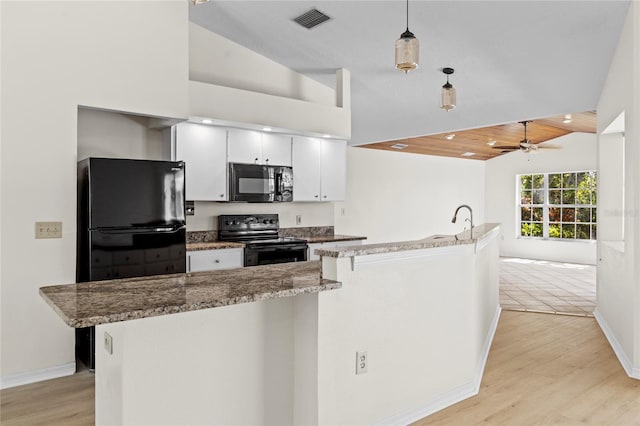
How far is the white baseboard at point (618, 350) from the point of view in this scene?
339cm

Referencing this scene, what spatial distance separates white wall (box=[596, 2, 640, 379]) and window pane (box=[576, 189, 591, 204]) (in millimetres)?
6174

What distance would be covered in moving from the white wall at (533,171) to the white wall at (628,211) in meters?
6.04

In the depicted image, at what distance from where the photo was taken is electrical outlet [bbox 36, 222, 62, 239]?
130 inches

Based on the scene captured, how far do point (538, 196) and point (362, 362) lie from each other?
9693 millimetres

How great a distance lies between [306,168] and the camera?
5.28m

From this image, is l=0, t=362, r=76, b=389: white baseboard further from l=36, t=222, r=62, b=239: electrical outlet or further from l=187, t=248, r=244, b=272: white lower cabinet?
l=187, t=248, r=244, b=272: white lower cabinet

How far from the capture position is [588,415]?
9.07 feet

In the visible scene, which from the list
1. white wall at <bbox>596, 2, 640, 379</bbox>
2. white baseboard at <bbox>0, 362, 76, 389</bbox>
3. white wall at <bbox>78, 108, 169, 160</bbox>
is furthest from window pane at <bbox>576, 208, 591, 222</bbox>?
white baseboard at <bbox>0, 362, 76, 389</bbox>

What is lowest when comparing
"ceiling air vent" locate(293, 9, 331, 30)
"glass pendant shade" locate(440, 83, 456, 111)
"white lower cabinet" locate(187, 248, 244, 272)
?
"white lower cabinet" locate(187, 248, 244, 272)

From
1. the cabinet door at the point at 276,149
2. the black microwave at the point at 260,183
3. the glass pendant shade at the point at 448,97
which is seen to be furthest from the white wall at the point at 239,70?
the glass pendant shade at the point at 448,97

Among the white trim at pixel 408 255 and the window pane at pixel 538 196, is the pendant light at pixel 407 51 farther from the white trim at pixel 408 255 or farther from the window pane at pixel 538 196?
the window pane at pixel 538 196

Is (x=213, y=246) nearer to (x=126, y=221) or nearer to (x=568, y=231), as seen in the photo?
(x=126, y=221)

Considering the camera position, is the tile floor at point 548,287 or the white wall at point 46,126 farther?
the tile floor at point 548,287

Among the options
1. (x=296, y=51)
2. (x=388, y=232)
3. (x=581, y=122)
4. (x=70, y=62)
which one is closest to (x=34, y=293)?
(x=70, y=62)
